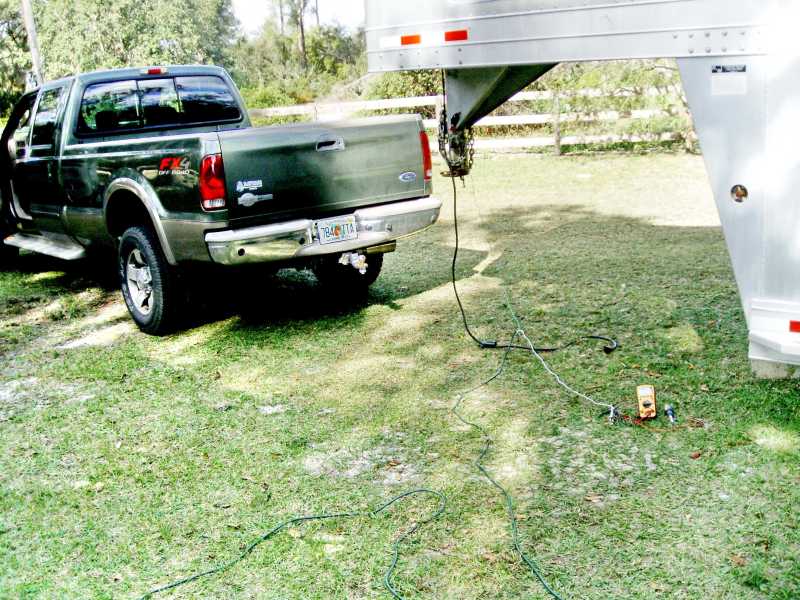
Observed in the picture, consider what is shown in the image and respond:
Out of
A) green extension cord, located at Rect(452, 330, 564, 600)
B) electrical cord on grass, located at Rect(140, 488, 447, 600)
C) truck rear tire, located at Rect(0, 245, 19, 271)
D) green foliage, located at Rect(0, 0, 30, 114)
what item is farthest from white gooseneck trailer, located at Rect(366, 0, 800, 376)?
green foliage, located at Rect(0, 0, 30, 114)

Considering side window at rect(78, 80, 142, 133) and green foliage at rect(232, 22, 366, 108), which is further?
green foliage at rect(232, 22, 366, 108)

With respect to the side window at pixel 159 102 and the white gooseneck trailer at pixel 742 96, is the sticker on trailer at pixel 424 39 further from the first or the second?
the side window at pixel 159 102

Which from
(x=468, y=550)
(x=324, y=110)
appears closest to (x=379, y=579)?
(x=468, y=550)

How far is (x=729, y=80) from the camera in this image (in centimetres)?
363

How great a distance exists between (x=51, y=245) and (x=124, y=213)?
154 cm

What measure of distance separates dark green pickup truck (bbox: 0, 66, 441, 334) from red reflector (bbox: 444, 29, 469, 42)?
1.34 meters

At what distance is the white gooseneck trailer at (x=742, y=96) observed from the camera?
11.5 feet

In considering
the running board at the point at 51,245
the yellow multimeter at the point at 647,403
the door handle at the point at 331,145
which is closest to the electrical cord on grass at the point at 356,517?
the yellow multimeter at the point at 647,403

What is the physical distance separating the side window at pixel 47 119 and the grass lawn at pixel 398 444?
146cm

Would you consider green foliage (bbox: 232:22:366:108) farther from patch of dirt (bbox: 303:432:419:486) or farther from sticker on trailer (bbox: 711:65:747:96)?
sticker on trailer (bbox: 711:65:747:96)

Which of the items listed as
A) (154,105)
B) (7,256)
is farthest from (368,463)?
(7,256)

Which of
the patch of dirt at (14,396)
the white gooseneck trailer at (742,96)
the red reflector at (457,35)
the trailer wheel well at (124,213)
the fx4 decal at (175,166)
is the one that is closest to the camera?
the white gooseneck trailer at (742,96)

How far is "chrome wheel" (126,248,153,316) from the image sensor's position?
6.19 metres

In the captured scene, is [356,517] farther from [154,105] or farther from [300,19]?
[300,19]
